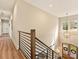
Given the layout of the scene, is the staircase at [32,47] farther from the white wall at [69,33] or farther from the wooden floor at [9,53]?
the white wall at [69,33]

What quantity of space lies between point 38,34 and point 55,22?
1.93 metres

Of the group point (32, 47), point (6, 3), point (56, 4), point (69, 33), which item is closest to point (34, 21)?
point (56, 4)

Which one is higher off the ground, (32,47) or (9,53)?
(32,47)

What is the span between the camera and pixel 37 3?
6.28 metres

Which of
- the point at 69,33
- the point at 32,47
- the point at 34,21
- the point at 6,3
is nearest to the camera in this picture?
the point at 32,47

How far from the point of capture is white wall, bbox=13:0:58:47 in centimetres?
570

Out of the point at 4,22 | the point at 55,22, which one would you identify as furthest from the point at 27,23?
the point at 4,22

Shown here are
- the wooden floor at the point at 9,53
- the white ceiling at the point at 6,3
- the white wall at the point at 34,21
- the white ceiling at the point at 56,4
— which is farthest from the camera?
the white ceiling at the point at 6,3

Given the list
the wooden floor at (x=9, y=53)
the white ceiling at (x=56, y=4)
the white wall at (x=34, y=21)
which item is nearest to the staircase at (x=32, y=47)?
the wooden floor at (x=9, y=53)

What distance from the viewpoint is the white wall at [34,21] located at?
5.70 meters

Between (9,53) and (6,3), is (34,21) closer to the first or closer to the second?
(6,3)

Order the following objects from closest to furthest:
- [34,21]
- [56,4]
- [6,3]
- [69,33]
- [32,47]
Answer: [32,47]
[56,4]
[34,21]
[6,3]
[69,33]

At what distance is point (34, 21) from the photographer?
6.47 meters

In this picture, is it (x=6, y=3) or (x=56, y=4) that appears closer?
(x=56, y=4)
